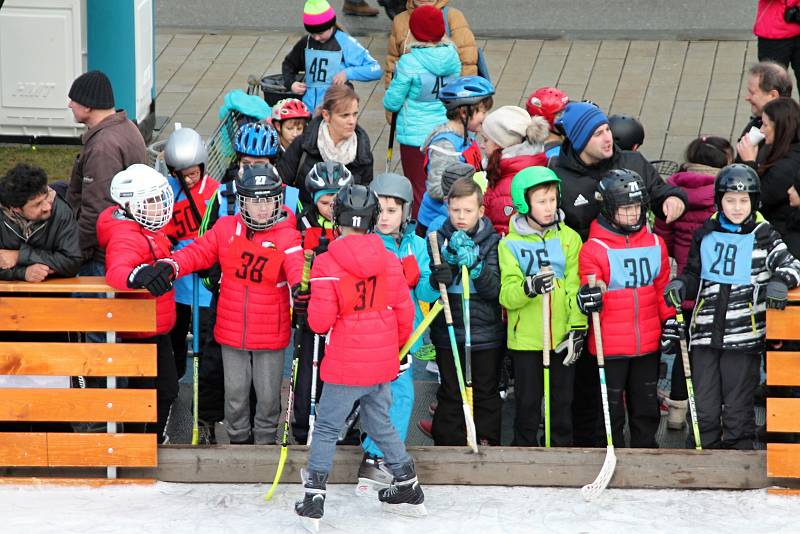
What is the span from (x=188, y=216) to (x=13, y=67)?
17.3 feet

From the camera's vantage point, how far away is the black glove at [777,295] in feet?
22.1

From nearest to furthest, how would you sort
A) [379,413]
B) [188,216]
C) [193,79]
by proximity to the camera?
[379,413] → [188,216] → [193,79]

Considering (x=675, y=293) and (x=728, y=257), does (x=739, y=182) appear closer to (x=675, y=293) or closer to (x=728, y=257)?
(x=728, y=257)

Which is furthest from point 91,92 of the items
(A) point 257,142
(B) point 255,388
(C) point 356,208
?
(C) point 356,208

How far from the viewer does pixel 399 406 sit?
700cm

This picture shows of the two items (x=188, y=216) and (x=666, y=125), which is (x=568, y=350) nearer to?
(x=188, y=216)

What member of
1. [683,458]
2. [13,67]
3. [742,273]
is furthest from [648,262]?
[13,67]

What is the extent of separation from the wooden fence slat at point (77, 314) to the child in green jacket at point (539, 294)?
69.9 inches

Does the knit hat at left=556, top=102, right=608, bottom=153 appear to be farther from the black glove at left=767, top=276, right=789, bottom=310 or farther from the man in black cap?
the man in black cap

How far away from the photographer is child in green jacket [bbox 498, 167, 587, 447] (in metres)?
6.96

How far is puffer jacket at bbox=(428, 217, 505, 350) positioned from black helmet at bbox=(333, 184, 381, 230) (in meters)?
0.62

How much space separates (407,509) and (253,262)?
141 cm

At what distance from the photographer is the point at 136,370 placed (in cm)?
693

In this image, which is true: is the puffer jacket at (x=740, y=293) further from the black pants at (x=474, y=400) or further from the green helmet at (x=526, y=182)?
the black pants at (x=474, y=400)
